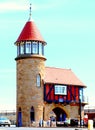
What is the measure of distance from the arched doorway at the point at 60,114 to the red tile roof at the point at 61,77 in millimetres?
4150

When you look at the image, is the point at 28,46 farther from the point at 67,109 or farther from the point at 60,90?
the point at 67,109

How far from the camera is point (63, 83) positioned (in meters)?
59.1

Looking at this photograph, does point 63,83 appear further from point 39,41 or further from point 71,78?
point 39,41

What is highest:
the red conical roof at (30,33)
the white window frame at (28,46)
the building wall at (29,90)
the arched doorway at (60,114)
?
the red conical roof at (30,33)

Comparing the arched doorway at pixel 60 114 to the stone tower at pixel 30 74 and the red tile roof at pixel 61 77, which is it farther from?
the stone tower at pixel 30 74

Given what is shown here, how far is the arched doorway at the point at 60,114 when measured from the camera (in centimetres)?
5994

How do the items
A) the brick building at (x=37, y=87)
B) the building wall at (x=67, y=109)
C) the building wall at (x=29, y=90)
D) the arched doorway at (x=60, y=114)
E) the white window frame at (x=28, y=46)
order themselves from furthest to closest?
1. the arched doorway at (x=60, y=114)
2. the building wall at (x=67, y=109)
3. the white window frame at (x=28, y=46)
4. the brick building at (x=37, y=87)
5. the building wall at (x=29, y=90)

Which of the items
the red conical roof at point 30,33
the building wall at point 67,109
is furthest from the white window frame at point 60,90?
the red conical roof at point 30,33

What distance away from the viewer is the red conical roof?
55875 millimetres

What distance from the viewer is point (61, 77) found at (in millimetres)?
60500

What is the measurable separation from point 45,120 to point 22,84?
5.76m

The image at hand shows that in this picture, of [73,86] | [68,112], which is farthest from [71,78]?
Answer: [68,112]

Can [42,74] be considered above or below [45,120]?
above

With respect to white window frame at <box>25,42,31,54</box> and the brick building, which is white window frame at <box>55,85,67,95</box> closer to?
the brick building
